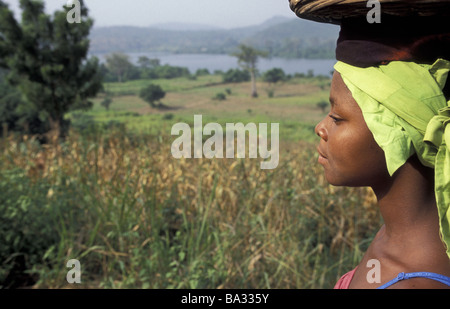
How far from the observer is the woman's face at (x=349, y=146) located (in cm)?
107

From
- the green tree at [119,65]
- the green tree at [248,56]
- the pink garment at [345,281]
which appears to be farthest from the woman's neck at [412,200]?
the green tree at [119,65]

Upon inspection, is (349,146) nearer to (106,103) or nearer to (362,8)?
(362,8)

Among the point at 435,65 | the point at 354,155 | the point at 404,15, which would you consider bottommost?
the point at 354,155

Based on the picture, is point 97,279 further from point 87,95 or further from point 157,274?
point 87,95

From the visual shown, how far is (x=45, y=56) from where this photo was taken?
991 cm

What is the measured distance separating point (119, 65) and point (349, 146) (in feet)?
120

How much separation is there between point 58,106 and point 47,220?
757cm

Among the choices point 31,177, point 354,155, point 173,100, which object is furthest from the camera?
point 173,100

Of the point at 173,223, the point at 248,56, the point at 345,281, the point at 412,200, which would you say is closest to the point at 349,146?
the point at 412,200

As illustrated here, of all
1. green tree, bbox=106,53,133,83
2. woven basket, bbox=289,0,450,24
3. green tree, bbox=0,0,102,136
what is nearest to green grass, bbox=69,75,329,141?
green tree, bbox=106,53,133,83

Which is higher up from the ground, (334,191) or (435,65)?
(435,65)
